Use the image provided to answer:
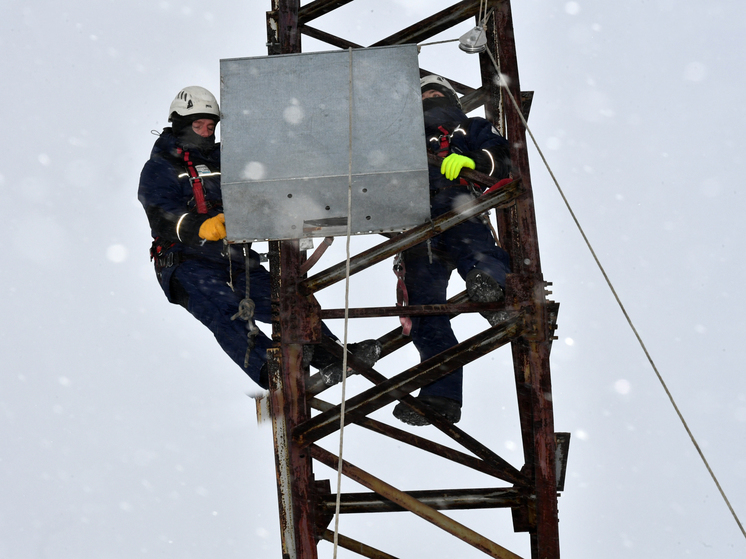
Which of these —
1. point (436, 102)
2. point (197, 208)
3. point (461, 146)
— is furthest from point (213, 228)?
point (436, 102)

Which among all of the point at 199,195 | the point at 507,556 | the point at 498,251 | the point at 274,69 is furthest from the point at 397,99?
the point at 507,556

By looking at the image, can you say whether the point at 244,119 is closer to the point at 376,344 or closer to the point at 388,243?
the point at 388,243

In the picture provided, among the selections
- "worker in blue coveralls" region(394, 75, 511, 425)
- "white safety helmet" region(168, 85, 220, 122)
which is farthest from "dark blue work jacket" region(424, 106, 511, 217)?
"white safety helmet" region(168, 85, 220, 122)

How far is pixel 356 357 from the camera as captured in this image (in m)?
6.07

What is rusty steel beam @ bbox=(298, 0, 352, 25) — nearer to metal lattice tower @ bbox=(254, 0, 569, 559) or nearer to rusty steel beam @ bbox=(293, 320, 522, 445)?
metal lattice tower @ bbox=(254, 0, 569, 559)

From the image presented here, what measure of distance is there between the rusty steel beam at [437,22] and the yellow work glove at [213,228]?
1601 mm

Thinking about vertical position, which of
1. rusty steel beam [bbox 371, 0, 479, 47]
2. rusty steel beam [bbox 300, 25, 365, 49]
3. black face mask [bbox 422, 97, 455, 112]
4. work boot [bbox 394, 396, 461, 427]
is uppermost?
rusty steel beam [bbox 300, 25, 365, 49]

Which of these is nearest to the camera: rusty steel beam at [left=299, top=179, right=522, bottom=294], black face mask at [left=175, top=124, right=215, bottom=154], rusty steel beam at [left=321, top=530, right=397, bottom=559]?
rusty steel beam at [left=299, top=179, right=522, bottom=294]

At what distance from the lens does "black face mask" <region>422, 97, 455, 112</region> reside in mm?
6438

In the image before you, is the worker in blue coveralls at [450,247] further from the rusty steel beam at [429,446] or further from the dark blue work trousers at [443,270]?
the rusty steel beam at [429,446]

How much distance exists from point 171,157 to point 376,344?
208 centimetres

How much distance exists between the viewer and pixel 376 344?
626cm

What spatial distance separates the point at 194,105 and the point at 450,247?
2380 mm

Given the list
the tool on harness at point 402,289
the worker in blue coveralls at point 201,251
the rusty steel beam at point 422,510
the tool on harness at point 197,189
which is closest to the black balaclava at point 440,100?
the tool on harness at point 402,289
